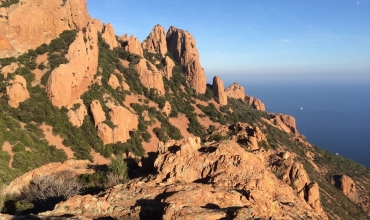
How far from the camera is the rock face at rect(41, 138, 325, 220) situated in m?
9.22

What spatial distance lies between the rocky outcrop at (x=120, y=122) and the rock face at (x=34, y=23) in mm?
16378

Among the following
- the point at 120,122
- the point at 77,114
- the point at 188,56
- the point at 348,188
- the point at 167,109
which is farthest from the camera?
the point at 188,56

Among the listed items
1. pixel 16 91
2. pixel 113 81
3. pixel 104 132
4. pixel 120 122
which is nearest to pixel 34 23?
pixel 16 91

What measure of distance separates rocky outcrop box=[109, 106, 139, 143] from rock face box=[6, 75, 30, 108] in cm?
1108

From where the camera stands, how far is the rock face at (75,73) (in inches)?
1430

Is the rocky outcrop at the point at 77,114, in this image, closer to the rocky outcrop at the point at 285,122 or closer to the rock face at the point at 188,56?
the rock face at the point at 188,56

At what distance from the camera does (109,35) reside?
5588 centimetres

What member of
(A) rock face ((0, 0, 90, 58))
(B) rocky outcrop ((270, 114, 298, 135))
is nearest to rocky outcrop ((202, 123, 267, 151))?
(A) rock face ((0, 0, 90, 58))

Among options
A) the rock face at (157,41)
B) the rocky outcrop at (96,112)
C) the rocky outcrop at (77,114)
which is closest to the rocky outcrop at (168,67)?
the rock face at (157,41)

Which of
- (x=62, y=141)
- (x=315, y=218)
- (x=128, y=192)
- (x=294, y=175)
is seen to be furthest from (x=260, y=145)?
(x=62, y=141)

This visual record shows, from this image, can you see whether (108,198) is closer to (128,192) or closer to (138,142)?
(128,192)

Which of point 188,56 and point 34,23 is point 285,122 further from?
Answer: point 34,23

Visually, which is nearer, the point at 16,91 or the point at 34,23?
the point at 16,91

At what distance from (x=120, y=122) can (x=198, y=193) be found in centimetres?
3088
